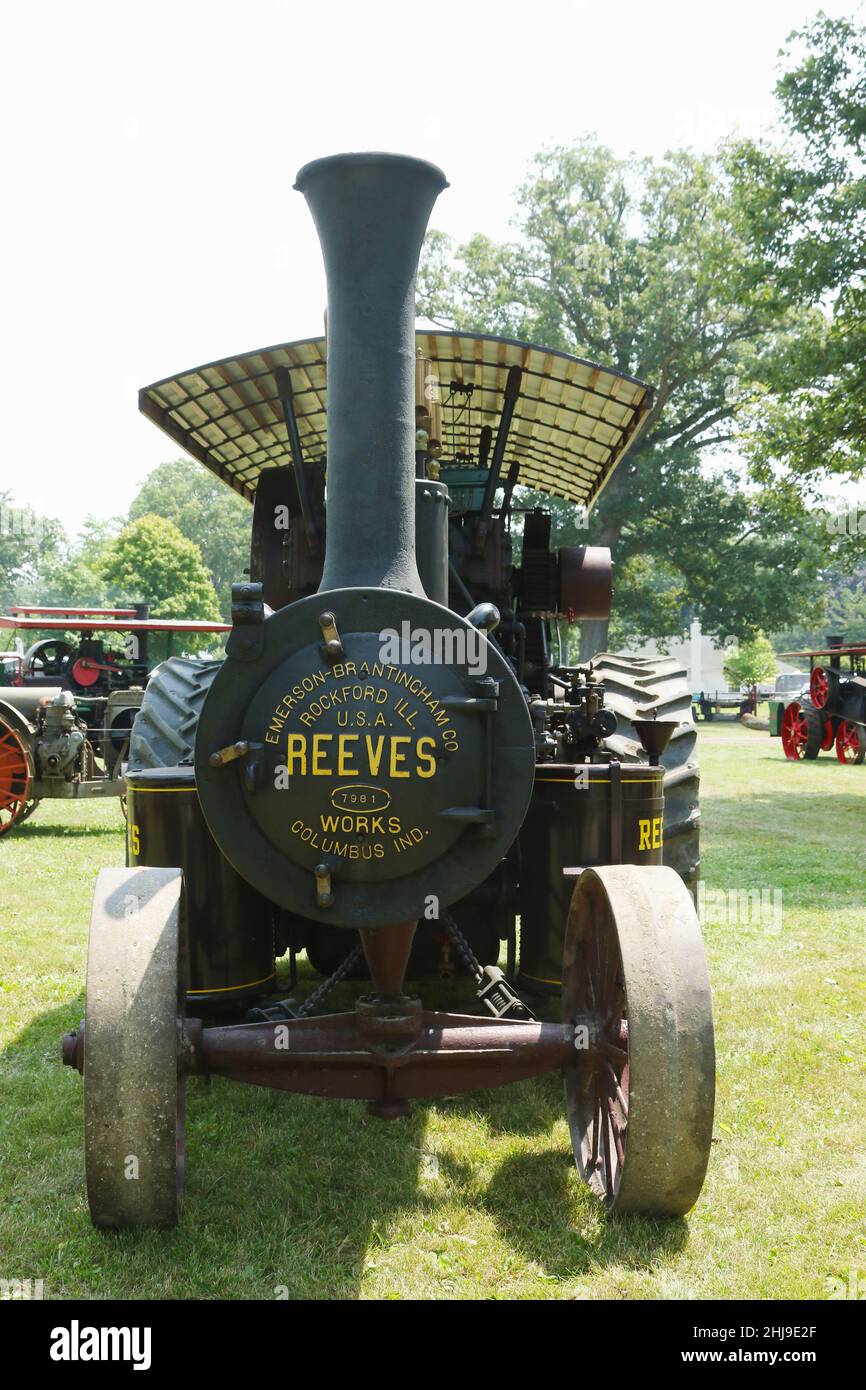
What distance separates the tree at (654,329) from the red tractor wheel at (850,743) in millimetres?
11536

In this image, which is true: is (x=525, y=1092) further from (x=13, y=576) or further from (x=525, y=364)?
(x=13, y=576)

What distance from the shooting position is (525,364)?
470 centimetres

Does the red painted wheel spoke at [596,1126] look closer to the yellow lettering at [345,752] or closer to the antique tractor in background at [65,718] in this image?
the yellow lettering at [345,752]

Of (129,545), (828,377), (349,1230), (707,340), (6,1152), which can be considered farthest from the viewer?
(129,545)

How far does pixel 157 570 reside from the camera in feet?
130

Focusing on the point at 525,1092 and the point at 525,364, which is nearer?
the point at 525,1092

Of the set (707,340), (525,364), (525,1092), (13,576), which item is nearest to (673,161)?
(707,340)

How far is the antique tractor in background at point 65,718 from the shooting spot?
9750 millimetres

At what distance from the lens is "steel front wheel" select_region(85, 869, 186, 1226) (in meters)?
2.67

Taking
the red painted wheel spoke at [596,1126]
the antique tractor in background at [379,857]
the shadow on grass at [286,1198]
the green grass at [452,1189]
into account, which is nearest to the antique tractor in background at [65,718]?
the green grass at [452,1189]

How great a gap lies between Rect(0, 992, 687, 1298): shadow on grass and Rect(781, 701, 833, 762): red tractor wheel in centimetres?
1529

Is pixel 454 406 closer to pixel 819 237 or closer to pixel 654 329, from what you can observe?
pixel 819 237

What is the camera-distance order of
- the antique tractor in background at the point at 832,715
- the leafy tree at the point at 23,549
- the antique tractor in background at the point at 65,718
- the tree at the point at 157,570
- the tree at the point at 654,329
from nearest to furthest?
the antique tractor in background at the point at 65,718 → the antique tractor in background at the point at 832,715 → the tree at the point at 654,329 → the tree at the point at 157,570 → the leafy tree at the point at 23,549

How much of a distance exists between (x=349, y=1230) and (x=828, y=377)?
11648 mm
